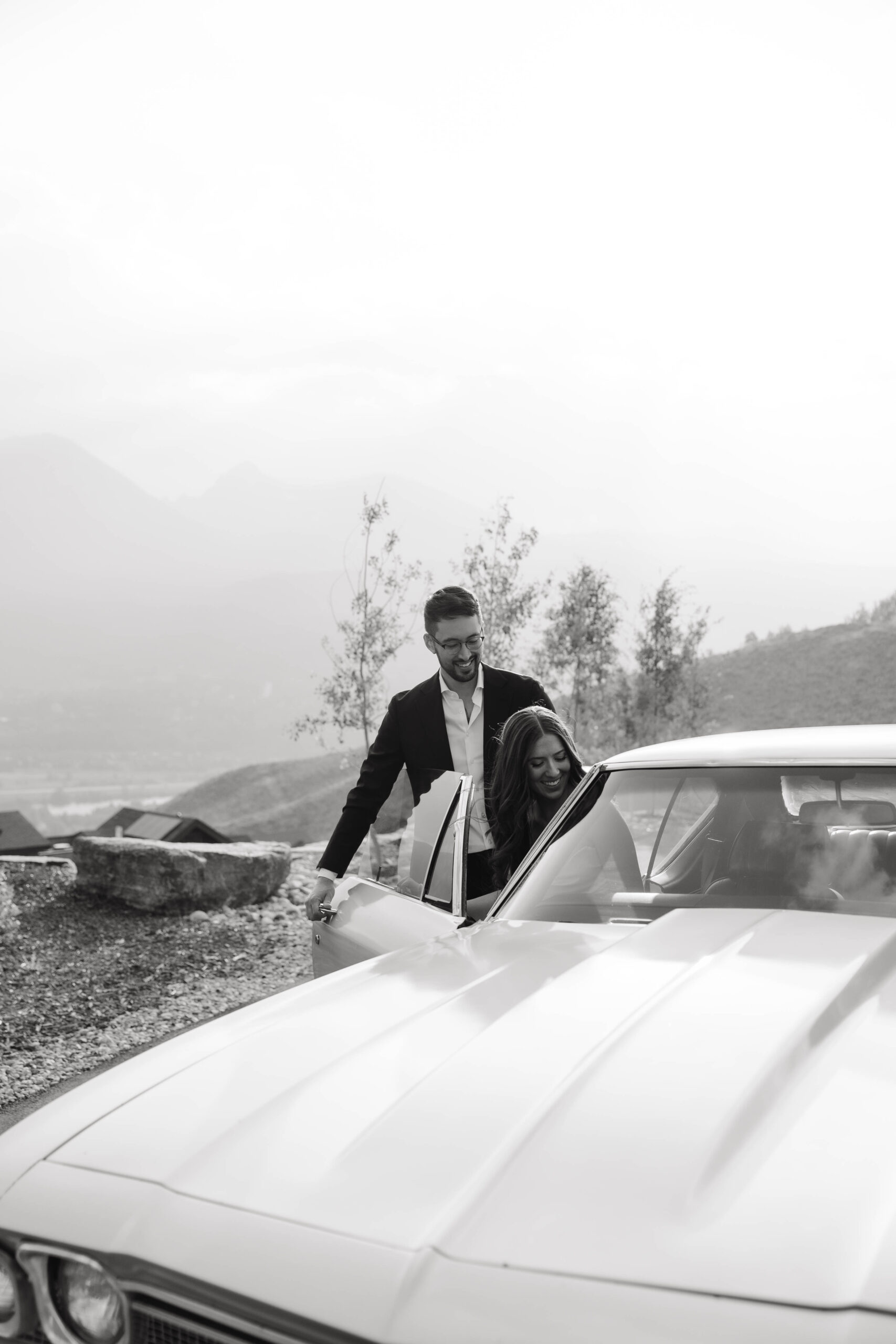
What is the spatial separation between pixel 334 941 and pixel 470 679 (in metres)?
1.36

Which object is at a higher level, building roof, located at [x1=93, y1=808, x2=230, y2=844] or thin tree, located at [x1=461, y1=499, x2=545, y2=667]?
thin tree, located at [x1=461, y1=499, x2=545, y2=667]

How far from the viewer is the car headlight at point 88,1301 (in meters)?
1.55

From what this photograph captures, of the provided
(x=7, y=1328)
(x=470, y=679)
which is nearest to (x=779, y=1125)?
(x=7, y=1328)

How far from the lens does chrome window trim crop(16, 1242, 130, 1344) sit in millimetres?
1576

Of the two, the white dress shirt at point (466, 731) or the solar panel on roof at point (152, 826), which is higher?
the white dress shirt at point (466, 731)

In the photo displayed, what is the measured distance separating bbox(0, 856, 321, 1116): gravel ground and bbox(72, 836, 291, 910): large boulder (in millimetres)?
113

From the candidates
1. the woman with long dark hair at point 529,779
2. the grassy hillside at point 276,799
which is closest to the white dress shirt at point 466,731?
the woman with long dark hair at point 529,779

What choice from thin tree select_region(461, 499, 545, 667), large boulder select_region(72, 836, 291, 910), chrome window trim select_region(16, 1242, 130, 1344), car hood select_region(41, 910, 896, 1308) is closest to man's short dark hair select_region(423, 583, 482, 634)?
car hood select_region(41, 910, 896, 1308)

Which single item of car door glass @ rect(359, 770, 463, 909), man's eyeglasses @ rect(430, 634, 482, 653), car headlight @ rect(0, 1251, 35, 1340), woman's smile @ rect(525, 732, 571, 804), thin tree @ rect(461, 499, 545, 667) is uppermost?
thin tree @ rect(461, 499, 545, 667)

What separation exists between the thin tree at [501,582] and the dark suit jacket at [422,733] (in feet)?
46.4

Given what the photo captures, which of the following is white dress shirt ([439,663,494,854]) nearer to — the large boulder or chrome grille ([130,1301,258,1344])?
chrome grille ([130,1301,258,1344])

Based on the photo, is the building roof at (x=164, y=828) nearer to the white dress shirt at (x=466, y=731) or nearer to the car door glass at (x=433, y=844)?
the white dress shirt at (x=466, y=731)

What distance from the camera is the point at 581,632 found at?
20.5 metres

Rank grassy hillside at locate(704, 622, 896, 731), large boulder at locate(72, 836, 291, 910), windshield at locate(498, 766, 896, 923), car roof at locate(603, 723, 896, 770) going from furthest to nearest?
grassy hillside at locate(704, 622, 896, 731)
large boulder at locate(72, 836, 291, 910)
car roof at locate(603, 723, 896, 770)
windshield at locate(498, 766, 896, 923)
